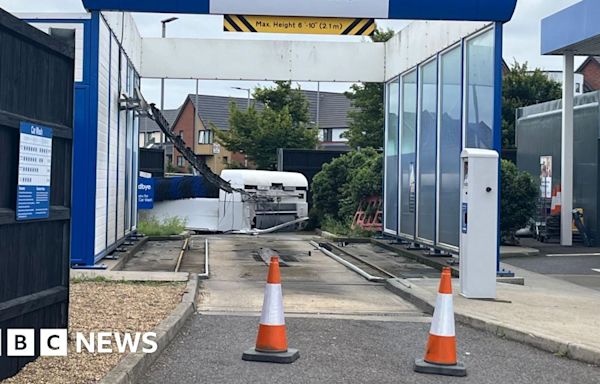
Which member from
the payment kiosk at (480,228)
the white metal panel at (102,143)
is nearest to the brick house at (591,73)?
the white metal panel at (102,143)

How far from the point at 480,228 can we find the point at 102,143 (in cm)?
683

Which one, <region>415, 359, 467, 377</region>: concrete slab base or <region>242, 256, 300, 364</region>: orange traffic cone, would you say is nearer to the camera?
<region>415, 359, 467, 377</region>: concrete slab base

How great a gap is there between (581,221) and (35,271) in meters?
18.9

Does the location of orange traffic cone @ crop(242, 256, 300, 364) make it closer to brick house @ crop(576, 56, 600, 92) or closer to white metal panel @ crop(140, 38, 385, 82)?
white metal panel @ crop(140, 38, 385, 82)

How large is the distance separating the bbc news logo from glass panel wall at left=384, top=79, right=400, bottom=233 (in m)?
14.0

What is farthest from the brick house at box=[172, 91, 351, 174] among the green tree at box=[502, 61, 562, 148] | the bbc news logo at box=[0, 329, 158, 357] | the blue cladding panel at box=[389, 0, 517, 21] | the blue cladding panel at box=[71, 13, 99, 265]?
the bbc news logo at box=[0, 329, 158, 357]

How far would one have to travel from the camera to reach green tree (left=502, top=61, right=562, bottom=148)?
125 feet

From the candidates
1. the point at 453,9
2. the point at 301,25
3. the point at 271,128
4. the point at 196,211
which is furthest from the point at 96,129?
the point at 271,128

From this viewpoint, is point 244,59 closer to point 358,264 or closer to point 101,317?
point 358,264

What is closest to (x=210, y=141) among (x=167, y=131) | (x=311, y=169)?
(x=311, y=169)

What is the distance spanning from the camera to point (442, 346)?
7.26 metres

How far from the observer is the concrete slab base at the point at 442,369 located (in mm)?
7070

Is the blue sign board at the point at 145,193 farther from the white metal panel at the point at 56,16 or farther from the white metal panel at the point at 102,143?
the white metal panel at the point at 56,16

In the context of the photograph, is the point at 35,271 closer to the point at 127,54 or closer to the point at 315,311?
the point at 315,311
